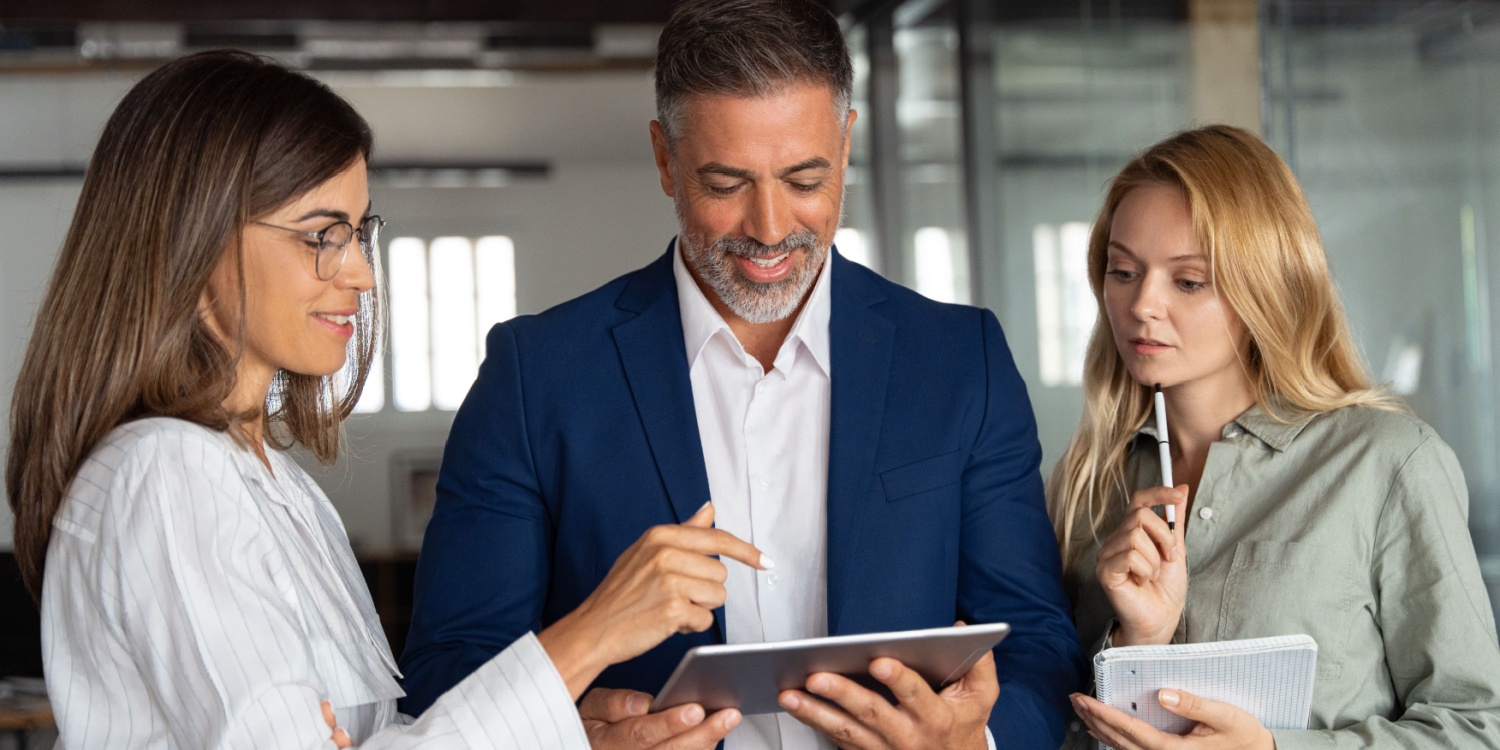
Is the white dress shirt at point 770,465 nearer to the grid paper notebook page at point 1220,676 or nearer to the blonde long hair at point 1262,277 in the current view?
the grid paper notebook page at point 1220,676

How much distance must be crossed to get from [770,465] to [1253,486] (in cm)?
69

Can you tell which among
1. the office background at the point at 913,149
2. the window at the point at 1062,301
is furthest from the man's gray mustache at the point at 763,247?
the window at the point at 1062,301

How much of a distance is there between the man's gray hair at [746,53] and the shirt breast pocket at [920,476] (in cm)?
47

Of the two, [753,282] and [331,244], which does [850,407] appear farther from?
[331,244]

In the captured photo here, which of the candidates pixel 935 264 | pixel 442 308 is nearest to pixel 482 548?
pixel 935 264

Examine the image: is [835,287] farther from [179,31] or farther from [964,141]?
[179,31]

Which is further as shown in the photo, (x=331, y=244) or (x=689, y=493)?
(x=689, y=493)

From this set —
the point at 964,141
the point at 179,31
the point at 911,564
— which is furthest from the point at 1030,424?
the point at 179,31

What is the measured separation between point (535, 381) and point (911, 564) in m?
0.54

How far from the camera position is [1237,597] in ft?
6.20

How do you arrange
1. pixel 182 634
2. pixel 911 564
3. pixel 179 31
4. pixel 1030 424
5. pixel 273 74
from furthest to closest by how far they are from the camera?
pixel 179 31, pixel 1030 424, pixel 911 564, pixel 273 74, pixel 182 634

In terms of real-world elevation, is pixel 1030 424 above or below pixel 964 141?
below

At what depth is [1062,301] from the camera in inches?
174

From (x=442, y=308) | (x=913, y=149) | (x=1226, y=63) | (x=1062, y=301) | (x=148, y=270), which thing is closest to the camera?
(x=148, y=270)
